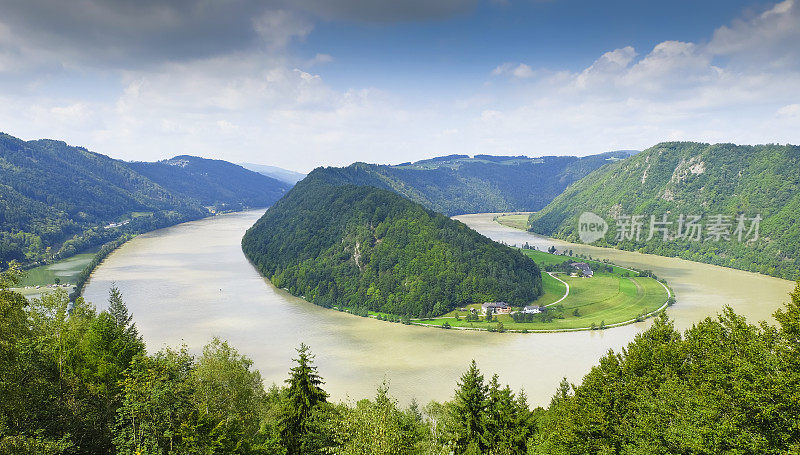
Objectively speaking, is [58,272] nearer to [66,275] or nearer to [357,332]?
[66,275]

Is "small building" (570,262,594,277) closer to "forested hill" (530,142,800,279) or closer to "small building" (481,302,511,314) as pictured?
"small building" (481,302,511,314)

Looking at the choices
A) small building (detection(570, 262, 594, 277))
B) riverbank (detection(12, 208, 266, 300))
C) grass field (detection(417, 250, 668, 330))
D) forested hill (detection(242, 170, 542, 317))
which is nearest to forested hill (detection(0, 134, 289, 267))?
riverbank (detection(12, 208, 266, 300))

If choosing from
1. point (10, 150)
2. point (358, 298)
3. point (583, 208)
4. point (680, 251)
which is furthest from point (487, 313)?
point (10, 150)

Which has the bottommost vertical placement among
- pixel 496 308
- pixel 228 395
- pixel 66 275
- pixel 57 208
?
pixel 66 275

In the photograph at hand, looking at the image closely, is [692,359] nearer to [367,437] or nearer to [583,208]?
[367,437]

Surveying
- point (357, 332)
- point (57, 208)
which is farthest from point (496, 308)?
point (57, 208)

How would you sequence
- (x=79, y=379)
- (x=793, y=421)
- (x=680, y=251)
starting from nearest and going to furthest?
(x=793, y=421)
(x=79, y=379)
(x=680, y=251)

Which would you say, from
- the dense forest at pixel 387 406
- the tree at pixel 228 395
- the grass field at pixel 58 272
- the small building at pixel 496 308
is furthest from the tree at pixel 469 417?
the grass field at pixel 58 272

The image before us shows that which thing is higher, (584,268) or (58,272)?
(584,268)

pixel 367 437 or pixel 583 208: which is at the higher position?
pixel 583 208
